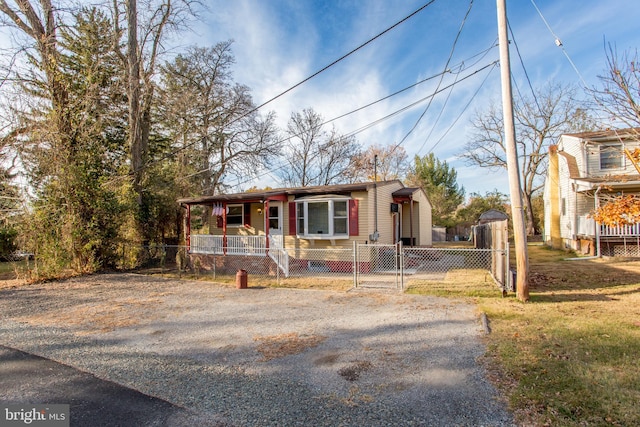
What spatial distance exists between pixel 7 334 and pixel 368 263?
966 cm

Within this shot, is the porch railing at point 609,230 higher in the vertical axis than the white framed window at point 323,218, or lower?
lower

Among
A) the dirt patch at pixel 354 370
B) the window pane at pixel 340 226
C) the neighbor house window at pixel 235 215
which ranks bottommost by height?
the dirt patch at pixel 354 370

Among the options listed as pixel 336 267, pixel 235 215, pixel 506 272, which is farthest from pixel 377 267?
pixel 235 215

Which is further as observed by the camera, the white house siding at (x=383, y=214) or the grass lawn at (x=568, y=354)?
the white house siding at (x=383, y=214)

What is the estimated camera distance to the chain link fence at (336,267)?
379 inches

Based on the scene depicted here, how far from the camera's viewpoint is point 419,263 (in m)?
14.0

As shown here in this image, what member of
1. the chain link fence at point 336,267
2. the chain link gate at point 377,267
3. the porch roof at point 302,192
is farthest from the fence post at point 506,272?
the porch roof at point 302,192

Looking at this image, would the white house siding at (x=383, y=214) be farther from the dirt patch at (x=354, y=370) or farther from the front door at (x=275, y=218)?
the dirt patch at (x=354, y=370)

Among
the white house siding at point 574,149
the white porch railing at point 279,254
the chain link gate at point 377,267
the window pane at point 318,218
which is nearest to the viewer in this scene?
the chain link gate at point 377,267

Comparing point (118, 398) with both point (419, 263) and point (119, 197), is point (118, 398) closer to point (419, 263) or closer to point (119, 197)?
point (119, 197)

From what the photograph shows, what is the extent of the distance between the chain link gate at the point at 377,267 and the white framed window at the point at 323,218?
1.12 m

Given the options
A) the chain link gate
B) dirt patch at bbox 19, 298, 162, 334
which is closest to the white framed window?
the chain link gate

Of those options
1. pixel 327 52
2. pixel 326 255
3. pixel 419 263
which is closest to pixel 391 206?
pixel 419 263

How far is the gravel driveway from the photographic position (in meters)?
2.96
